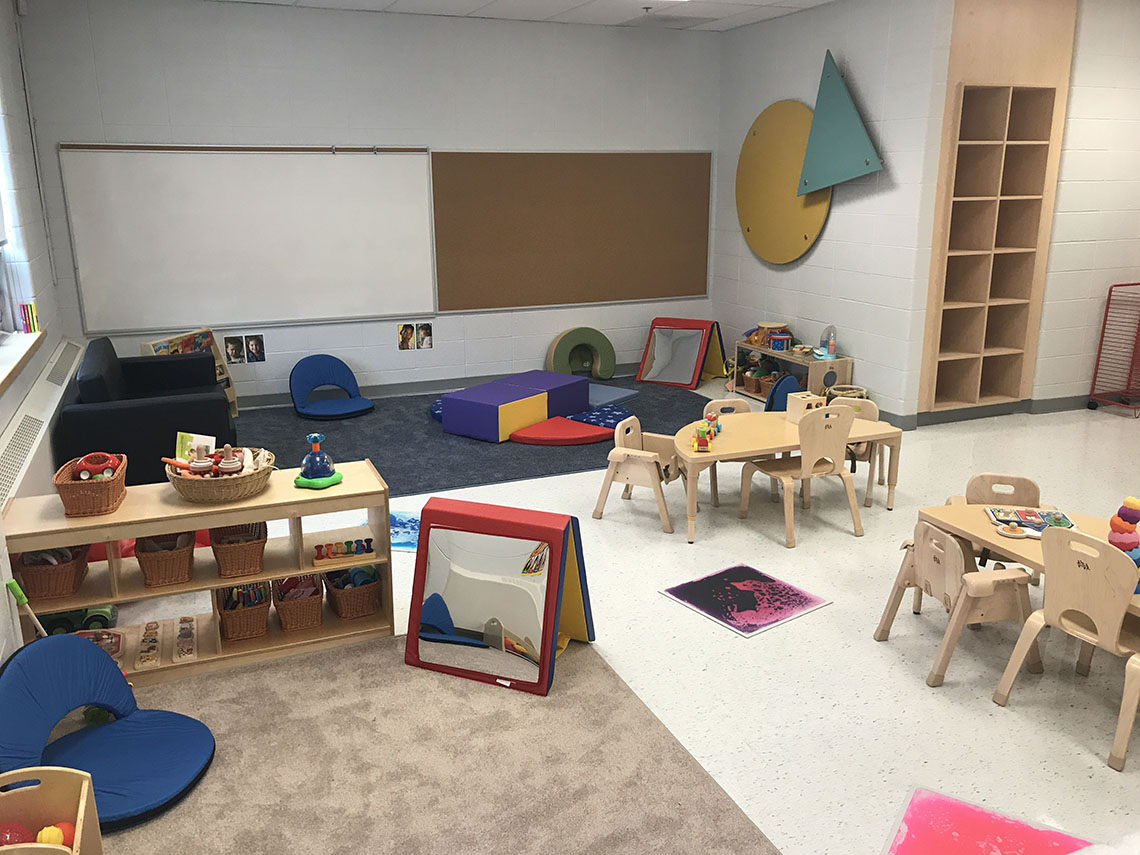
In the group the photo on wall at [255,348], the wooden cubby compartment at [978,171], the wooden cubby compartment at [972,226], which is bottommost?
the photo on wall at [255,348]

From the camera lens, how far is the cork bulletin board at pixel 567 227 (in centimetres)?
816

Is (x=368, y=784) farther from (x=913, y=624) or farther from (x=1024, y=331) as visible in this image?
(x=1024, y=331)

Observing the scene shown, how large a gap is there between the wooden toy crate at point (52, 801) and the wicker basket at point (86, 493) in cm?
118

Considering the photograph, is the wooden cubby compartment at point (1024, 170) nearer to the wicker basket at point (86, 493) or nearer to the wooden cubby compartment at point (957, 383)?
the wooden cubby compartment at point (957, 383)

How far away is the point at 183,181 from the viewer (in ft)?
23.8

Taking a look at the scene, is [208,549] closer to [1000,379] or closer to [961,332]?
[961,332]

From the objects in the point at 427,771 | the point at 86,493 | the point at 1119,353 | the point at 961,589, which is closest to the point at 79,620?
the point at 86,493

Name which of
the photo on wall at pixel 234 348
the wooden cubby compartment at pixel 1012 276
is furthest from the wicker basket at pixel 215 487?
the wooden cubby compartment at pixel 1012 276

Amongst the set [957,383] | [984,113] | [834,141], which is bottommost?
[957,383]

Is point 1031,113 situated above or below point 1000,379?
above

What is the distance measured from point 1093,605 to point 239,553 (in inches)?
123

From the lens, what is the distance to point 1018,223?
729cm

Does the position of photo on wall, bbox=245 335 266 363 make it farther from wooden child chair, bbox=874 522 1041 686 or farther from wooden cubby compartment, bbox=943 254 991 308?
wooden child chair, bbox=874 522 1041 686

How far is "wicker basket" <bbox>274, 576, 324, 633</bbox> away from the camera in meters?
3.76
